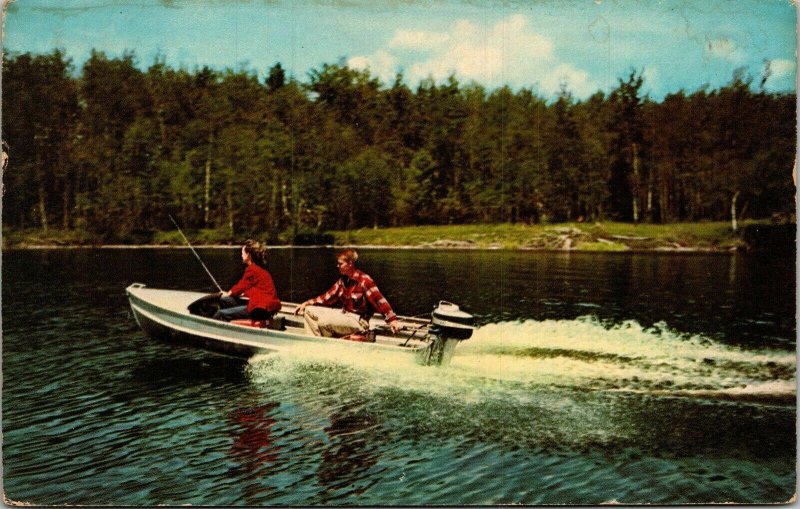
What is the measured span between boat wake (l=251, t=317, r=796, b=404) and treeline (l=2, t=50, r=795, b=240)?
63.8 inches

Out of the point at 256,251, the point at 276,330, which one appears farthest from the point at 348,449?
the point at 256,251

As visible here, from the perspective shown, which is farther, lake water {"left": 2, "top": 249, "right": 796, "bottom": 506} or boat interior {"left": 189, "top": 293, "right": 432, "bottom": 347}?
boat interior {"left": 189, "top": 293, "right": 432, "bottom": 347}

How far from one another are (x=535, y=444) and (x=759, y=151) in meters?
4.38

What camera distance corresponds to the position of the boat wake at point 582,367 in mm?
8117

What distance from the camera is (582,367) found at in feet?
28.9

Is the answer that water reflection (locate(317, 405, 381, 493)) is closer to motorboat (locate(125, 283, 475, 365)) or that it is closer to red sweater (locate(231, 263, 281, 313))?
motorboat (locate(125, 283, 475, 365))

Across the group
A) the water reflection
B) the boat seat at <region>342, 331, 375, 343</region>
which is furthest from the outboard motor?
the water reflection

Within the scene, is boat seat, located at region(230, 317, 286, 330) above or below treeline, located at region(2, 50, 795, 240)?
below

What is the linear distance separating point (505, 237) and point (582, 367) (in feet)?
6.25

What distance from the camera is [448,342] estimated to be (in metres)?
8.34

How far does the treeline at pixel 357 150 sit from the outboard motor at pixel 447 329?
6.14 ft

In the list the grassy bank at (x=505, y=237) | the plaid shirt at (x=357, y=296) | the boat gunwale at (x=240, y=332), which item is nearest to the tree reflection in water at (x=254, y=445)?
the boat gunwale at (x=240, y=332)

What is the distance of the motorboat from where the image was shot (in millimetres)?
8281

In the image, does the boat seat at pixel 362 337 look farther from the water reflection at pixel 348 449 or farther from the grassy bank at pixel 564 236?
the grassy bank at pixel 564 236
